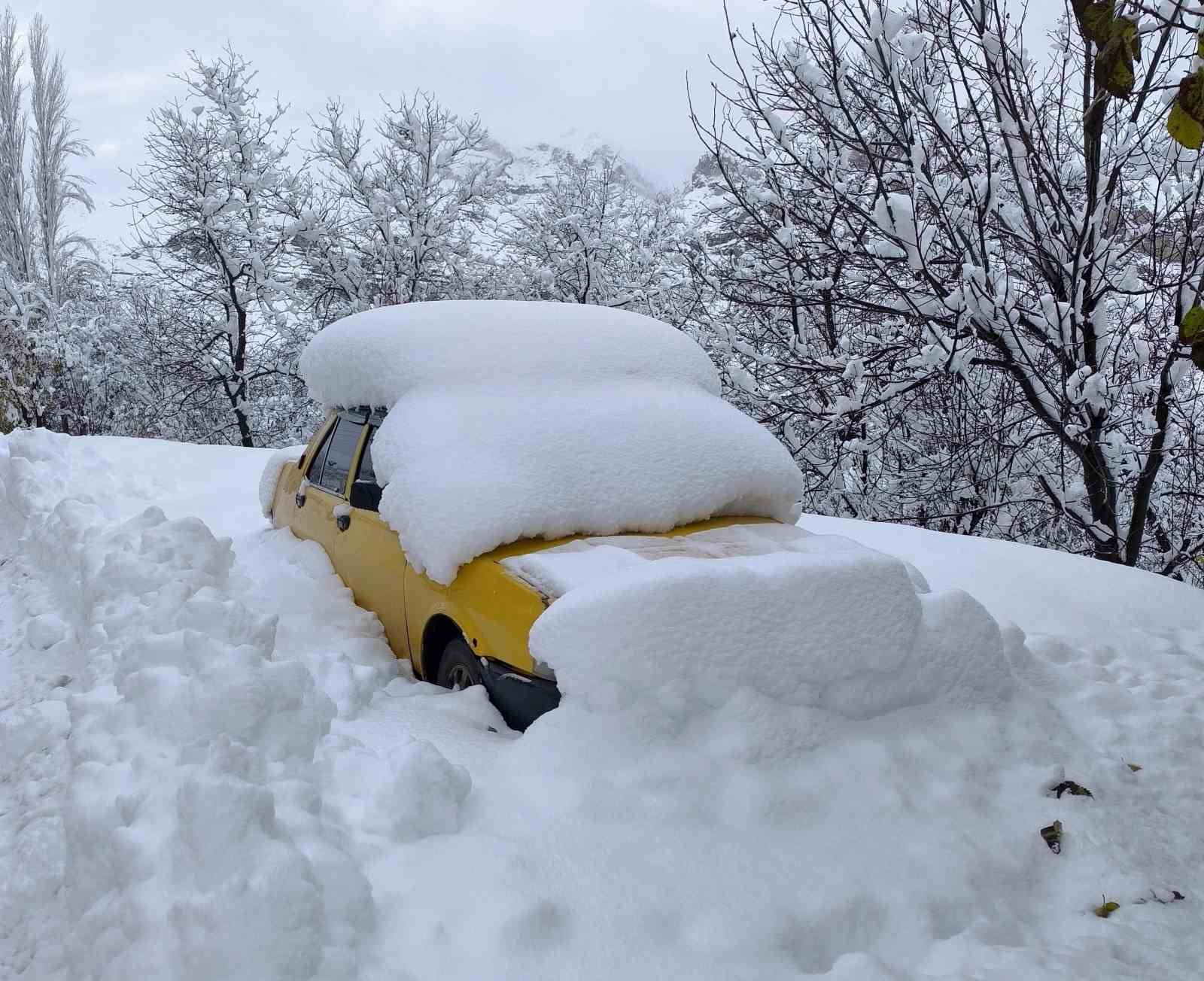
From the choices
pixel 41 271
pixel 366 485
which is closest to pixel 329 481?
pixel 366 485

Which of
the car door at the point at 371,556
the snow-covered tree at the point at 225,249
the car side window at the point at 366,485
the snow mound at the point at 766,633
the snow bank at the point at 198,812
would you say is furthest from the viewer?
the snow-covered tree at the point at 225,249

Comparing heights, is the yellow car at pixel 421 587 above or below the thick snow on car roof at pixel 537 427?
below

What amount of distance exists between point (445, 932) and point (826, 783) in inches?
46.6

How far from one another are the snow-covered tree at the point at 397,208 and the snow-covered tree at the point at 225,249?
648 millimetres

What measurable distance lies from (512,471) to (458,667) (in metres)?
0.78

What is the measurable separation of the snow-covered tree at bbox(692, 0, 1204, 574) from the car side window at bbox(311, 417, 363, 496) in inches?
127

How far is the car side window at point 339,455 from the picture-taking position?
448 centimetres

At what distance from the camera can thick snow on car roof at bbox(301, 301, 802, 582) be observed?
3.51 meters

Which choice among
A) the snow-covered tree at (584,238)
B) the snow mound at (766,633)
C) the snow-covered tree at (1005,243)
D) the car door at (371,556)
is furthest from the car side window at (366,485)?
the snow-covered tree at (584,238)

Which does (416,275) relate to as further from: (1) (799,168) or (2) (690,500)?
(2) (690,500)

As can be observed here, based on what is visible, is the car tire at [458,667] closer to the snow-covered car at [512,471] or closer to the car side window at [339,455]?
the snow-covered car at [512,471]

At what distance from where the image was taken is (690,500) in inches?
148

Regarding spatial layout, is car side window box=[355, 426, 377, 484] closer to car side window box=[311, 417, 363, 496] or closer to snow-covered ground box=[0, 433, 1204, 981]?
car side window box=[311, 417, 363, 496]

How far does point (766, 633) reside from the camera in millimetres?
2875
